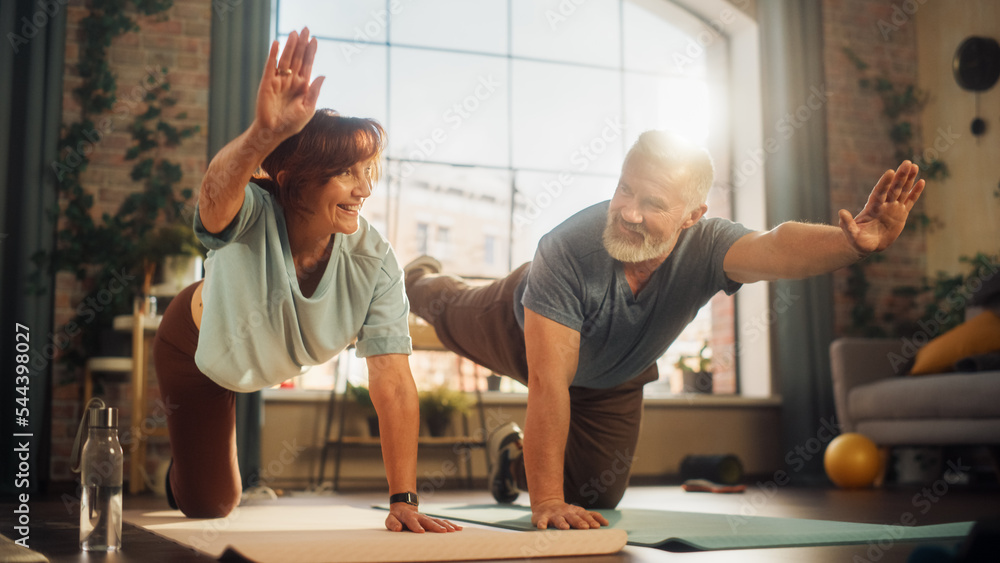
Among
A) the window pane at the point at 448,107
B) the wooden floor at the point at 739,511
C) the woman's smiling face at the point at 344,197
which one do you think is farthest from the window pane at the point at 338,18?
the woman's smiling face at the point at 344,197

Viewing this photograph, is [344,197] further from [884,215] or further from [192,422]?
[884,215]

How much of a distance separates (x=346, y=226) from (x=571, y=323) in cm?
54

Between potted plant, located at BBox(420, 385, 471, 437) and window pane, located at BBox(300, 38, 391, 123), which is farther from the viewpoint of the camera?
window pane, located at BBox(300, 38, 391, 123)

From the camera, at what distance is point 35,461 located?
12.0ft

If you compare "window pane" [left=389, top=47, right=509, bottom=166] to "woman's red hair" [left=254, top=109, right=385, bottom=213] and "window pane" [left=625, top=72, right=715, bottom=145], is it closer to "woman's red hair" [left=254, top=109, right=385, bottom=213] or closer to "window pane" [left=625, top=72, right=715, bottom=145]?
"window pane" [left=625, top=72, right=715, bottom=145]

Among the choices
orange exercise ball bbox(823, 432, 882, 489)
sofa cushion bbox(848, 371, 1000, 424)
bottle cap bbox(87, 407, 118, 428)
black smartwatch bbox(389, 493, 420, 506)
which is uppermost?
bottle cap bbox(87, 407, 118, 428)

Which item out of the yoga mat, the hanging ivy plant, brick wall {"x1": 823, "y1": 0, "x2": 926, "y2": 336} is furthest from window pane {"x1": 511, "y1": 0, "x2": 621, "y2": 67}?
the yoga mat

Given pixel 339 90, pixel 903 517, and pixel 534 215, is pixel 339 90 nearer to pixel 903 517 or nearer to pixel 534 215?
pixel 534 215

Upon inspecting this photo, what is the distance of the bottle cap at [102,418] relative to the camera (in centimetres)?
145

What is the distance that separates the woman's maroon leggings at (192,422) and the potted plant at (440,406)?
198cm

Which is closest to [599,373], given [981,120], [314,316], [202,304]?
[314,316]

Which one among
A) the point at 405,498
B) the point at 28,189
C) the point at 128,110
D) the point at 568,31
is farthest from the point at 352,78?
the point at 405,498

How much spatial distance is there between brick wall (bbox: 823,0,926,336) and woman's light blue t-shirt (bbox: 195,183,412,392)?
4.06 meters

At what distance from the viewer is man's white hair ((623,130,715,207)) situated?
1.89 m
